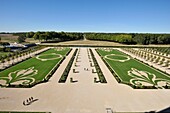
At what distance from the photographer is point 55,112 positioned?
67.6 ft

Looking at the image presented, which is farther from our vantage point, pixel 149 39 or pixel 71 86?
pixel 149 39

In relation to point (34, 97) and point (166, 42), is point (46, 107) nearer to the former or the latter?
point (34, 97)

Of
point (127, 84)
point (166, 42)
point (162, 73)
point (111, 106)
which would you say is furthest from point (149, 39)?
point (111, 106)

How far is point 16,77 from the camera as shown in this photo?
34.9 metres

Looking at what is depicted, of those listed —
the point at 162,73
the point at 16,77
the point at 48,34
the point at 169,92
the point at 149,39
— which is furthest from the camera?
the point at 48,34

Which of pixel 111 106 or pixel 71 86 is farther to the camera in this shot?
pixel 71 86

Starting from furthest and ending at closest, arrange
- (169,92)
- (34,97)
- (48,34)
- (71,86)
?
1. (48,34)
2. (71,86)
3. (169,92)
4. (34,97)

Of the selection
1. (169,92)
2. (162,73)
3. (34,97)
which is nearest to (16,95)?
(34,97)

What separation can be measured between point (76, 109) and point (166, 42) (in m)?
115

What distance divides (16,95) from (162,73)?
29333 mm

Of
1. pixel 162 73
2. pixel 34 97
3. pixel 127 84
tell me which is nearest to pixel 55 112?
A: pixel 34 97

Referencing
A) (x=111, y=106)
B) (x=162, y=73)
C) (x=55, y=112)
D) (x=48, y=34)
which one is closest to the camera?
(x=55, y=112)

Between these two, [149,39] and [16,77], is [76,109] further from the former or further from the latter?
[149,39]

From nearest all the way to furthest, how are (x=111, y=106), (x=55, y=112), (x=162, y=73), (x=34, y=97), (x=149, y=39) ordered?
(x=55, y=112) → (x=111, y=106) → (x=34, y=97) → (x=162, y=73) → (x=149, y=39)
